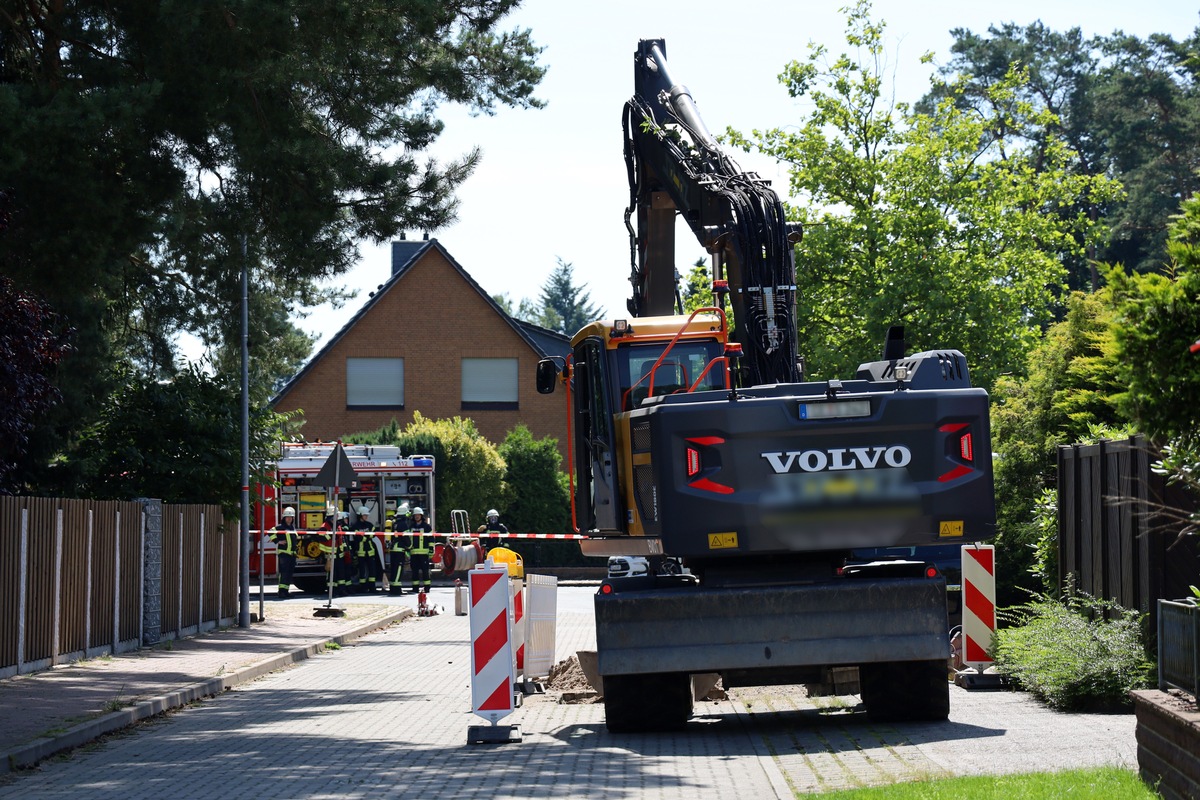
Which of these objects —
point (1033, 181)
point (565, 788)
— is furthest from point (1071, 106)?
point (565, 788)

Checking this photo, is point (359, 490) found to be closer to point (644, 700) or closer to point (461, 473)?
point (461, 473)

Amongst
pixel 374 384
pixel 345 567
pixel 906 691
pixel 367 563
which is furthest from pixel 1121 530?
pixel 374 384

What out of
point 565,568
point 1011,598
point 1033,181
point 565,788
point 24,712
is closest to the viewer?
point 565,788

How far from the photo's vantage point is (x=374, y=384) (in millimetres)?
58094

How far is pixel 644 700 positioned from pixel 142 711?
4.61 metres

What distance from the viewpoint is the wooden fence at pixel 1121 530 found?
11914mm

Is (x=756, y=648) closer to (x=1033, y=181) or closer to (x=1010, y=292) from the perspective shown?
(x=1010, y=292)

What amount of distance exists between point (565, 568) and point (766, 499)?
116ft

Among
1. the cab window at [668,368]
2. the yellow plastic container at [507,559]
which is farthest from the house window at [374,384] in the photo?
the cab window at [668,368]

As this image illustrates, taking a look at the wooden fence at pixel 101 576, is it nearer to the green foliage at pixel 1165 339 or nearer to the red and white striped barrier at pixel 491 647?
the red and white striped barrier at pixel 491 647

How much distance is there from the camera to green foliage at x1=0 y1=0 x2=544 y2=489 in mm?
14453

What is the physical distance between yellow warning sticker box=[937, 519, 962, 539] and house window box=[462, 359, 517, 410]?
47.4 metres

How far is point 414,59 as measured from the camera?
1711 centimetres

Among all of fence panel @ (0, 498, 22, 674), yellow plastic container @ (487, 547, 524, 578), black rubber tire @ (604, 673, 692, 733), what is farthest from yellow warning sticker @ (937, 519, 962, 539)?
fence panel @ (0, 498, 22, 674)
